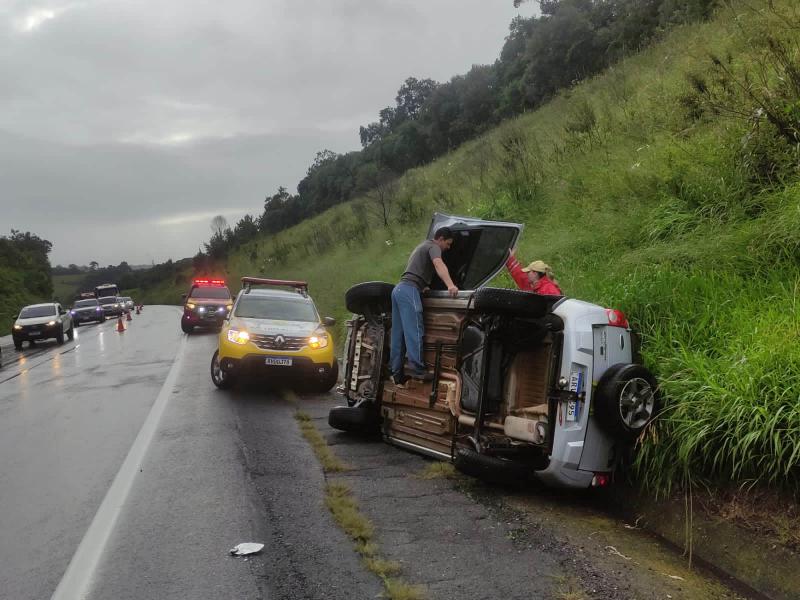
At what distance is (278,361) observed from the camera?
10.1 m

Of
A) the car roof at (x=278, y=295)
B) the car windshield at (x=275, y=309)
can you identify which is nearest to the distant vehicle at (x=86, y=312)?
the car roof at (x=278, y=295)

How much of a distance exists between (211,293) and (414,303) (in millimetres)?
20184

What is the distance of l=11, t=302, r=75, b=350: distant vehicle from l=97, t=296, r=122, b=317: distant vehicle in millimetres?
19027

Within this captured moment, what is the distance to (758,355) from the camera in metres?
4.41

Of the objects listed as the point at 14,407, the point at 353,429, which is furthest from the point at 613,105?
the point at 14,407

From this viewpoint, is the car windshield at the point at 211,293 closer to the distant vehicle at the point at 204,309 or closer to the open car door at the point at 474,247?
the distant vehicle at the point at 204,309

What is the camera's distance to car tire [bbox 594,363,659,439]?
4613 millimetres

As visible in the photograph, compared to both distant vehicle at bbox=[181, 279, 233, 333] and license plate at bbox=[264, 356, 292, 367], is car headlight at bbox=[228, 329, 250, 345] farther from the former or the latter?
distant vehicle at bbox=[181, 279, 233, 333]

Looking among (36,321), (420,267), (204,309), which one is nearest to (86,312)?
(36,321)

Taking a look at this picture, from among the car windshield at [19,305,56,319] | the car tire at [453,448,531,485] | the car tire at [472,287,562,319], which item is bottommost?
the car tire at [453,448,531,485]

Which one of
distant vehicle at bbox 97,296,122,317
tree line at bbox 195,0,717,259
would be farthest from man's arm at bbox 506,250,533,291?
distant vehicle at bbox 97,296,122,317

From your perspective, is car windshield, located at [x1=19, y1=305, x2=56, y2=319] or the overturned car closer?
the overturned car

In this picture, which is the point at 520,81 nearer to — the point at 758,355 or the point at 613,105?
the point at 613,105

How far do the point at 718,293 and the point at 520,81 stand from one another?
3172 cm
